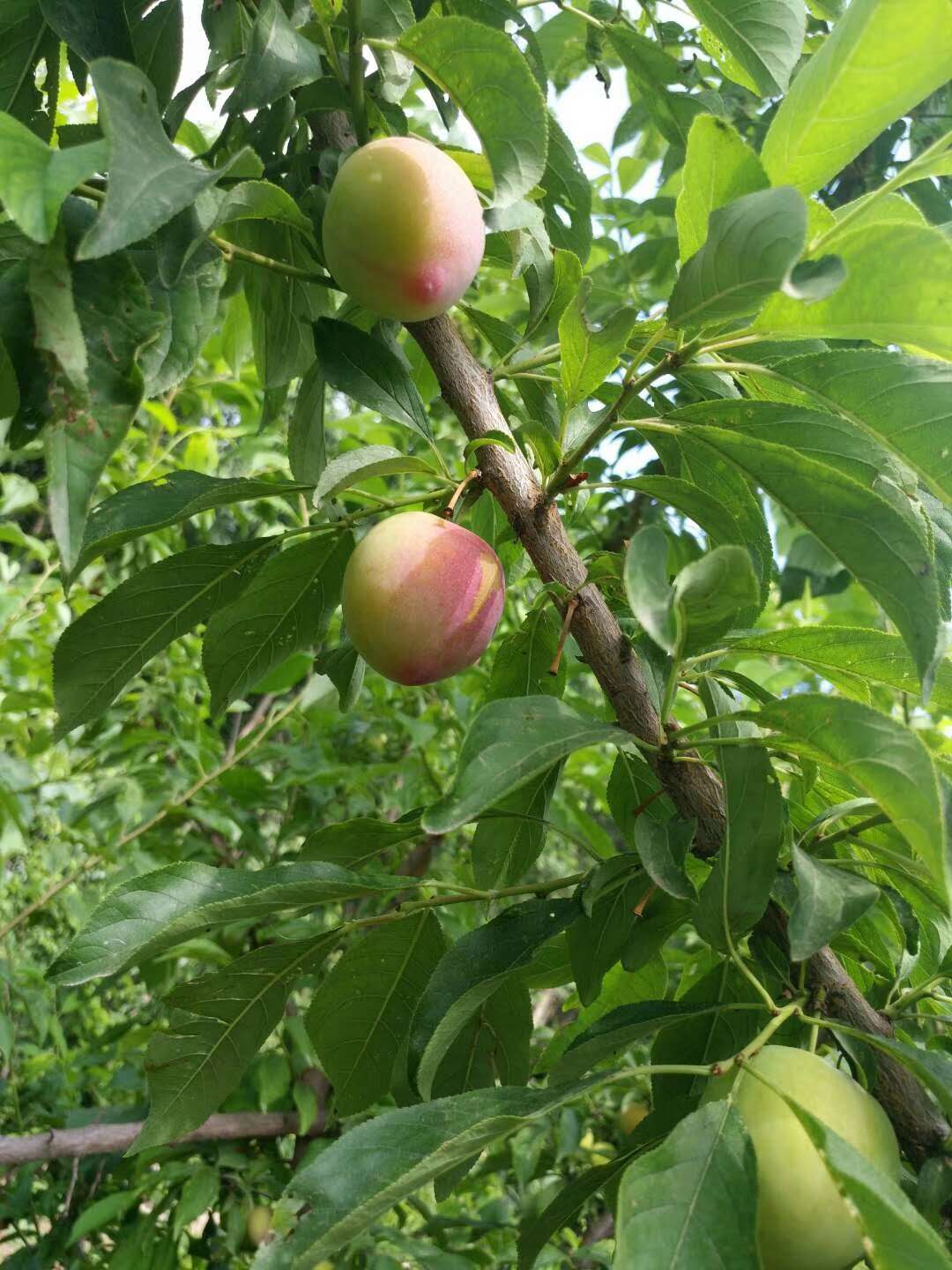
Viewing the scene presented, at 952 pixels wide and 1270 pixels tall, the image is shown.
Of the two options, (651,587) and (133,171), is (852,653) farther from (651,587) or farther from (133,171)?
(133,171)

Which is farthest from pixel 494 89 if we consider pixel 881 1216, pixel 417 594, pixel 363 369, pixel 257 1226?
pixel 257 1226

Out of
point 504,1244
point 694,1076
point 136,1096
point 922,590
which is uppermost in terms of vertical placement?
point 922,590

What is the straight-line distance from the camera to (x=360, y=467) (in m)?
0.69

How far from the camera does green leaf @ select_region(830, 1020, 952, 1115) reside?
521mm

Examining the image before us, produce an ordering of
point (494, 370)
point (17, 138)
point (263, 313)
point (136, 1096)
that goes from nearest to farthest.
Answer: point (17, 138)
point (494, 370)
point (263, 313)
point (136, 1096)

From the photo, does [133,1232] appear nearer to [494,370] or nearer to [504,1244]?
[504,1244]

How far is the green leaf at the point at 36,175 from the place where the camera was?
480mm

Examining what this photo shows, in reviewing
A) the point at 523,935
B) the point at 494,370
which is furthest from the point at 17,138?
the point at 523,935

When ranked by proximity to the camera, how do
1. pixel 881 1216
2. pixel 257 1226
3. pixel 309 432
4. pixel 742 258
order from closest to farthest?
pixel 881 1216, pixel 742 258, pixel 309 432, pixel 257 1226

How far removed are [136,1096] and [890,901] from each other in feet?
4.79

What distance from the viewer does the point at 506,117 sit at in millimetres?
647

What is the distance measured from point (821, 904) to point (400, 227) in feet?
1.51

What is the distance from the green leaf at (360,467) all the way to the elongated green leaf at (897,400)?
0.26 meters

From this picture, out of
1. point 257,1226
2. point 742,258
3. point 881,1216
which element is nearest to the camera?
point 881,1216
